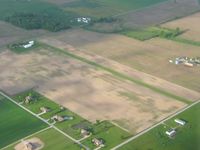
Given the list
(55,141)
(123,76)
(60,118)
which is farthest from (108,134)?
(123,76)

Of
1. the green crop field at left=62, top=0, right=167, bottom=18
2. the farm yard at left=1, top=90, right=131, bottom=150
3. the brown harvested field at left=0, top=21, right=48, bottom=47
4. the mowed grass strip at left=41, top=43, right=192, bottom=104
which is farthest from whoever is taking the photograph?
the green crop field at left=62, top=0, right=167, bottom=18

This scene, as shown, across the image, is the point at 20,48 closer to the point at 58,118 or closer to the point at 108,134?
the point at 58,118

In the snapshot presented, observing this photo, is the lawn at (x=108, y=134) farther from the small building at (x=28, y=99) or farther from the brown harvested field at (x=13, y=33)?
the brown harvested field at (x=13, y=33)

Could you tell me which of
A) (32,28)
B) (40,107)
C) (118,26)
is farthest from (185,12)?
Answer: (40,107)

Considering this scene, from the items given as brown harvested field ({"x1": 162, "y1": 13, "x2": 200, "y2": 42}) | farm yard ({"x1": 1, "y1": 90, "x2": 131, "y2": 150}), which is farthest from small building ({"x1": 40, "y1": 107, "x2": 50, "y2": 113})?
brown harvested field ({"x1": 162, "y1": 13, "x2": 200, "y2": 42})

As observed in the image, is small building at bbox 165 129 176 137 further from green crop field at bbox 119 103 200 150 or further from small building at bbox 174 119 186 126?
small building at bbox 174 119 186 126

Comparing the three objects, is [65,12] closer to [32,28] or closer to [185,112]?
[32,28]
